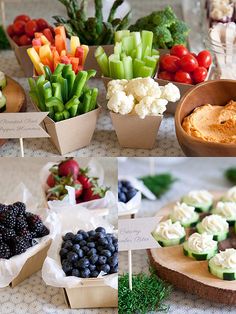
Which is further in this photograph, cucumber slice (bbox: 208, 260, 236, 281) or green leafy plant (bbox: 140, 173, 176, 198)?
green leafy plant (bbox: 140, 173, 176, 198)

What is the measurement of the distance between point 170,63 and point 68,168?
344mm

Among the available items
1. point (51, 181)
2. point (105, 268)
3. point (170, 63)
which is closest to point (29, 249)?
point (105, 268)

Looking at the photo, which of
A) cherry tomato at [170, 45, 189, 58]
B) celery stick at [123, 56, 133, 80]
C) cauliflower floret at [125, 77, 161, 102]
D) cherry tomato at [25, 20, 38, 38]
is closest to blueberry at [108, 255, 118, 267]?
cauliflower floret at [125, 77, 161, 102]

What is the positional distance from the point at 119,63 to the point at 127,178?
32 cm

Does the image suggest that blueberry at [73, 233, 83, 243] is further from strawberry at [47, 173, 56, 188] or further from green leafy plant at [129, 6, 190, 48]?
green leafy plant at [129, 6, 190, 48]

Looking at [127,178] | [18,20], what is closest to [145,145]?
[127,178]

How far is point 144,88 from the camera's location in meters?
1.40

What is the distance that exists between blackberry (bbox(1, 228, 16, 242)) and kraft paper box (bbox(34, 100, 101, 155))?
267mm

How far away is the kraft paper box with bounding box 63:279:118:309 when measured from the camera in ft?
3.95

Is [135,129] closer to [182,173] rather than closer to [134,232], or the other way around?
[134,232]

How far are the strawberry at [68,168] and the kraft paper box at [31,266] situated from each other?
24 centimetres

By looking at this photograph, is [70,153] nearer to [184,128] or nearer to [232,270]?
[184,128]

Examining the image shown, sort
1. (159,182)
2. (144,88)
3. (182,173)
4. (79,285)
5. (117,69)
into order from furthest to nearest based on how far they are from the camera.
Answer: (182,173) < (159,182) < (117,69) < (144,88) < (79,285)

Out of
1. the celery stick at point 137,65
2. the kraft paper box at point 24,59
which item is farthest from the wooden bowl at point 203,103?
the kraft paper box at point 24,59
